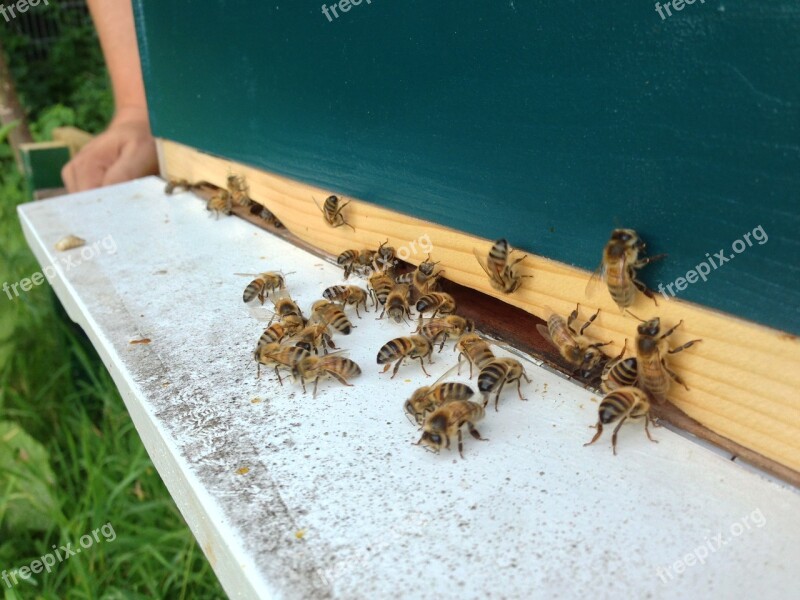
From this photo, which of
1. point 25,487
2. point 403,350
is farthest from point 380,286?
point 25,487

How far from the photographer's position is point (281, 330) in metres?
2.01

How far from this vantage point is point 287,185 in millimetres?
2879

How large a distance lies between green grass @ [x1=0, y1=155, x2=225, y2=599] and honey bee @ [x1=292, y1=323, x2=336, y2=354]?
1349mm

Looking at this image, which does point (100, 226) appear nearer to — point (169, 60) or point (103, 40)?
point (169, 60)

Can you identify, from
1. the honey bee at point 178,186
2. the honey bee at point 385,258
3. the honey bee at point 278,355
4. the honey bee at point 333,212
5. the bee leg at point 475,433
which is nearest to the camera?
the bee leg at point 475,433

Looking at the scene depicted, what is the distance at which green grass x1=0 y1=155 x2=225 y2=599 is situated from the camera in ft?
9.69

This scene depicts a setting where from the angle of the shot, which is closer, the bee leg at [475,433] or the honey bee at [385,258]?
the bee leg at [475,433]

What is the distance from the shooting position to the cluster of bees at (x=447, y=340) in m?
1.51

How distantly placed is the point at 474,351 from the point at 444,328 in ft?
0.57
